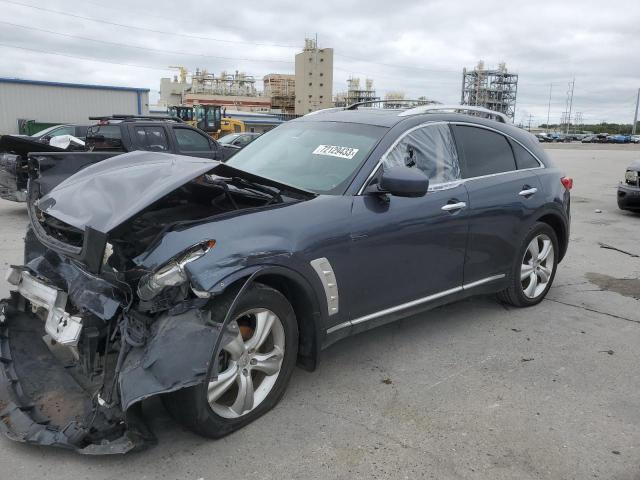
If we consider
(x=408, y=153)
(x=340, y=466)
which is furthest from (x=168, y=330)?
(x=408, y=153)

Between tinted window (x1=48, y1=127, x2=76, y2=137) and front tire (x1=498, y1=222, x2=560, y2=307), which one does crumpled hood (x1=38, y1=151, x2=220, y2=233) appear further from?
tinted window (x1=48, y1=127, x2=76, y2=137)

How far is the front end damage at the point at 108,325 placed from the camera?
8.10 ft

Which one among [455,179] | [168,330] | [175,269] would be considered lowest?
[168,330]

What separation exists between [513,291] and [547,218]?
789 millimetres

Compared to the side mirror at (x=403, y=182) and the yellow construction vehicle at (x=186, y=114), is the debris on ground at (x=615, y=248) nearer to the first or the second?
the side mirror at (x=403, y=182)

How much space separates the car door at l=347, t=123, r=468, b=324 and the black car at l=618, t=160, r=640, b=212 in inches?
286

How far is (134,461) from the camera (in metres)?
2.64

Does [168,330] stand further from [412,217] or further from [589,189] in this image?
[589,189]

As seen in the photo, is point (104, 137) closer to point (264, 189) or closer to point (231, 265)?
point (264, 189)

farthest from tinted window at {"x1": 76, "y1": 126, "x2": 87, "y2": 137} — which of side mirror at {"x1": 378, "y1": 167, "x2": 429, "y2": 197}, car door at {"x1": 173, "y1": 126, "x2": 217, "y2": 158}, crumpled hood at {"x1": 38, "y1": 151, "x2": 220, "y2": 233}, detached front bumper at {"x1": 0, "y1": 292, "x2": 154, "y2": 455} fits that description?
side mirror at {"x1": 378, "y1": 167, "x2": 429, "y2": 197}

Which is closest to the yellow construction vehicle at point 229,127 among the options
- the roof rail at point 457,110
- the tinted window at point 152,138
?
the tinted window at point 152,138

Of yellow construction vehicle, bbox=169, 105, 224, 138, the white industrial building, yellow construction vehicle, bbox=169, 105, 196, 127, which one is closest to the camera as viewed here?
yellow construction vehicle, bbox=169, 105, 224, 138

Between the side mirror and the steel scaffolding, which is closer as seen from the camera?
the side mirror

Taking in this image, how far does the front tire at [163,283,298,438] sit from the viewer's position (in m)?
2.64
